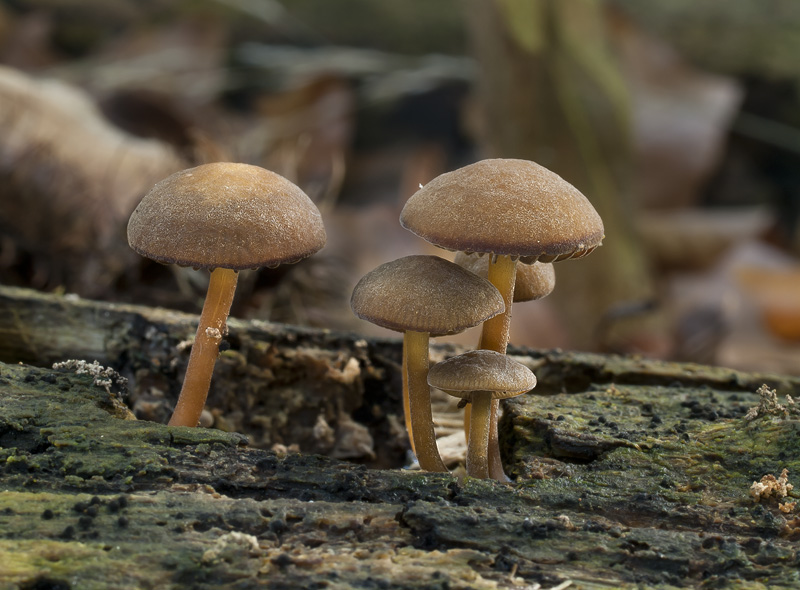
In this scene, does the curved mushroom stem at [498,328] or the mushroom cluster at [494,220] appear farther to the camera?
the curved mushroom stem at [498,328]

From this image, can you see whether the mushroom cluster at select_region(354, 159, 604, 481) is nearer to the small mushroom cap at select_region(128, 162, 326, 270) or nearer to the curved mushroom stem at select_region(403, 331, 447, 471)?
the curved mushroom stem at select_region(403, 331, 447, 471)

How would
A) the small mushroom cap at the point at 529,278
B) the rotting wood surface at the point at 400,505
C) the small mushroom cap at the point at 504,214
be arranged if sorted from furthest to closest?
the small mushroom cap at the point at 529,278
the small mushroom cap at the point at 504,214
the rotting wood surface at the point at 400,505

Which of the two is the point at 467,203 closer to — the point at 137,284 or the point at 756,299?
the point at 137,284

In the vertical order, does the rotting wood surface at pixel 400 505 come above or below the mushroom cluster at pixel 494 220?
below

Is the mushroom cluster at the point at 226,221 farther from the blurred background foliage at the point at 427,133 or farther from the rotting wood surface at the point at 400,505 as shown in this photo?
the blurred background foliage at the point at 427,133

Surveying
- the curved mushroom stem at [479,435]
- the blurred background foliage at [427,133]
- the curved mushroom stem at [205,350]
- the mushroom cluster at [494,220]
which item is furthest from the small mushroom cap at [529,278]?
the blurred background foliage at [427,133]

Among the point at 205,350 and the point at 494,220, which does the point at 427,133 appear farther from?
the point at 494,220
